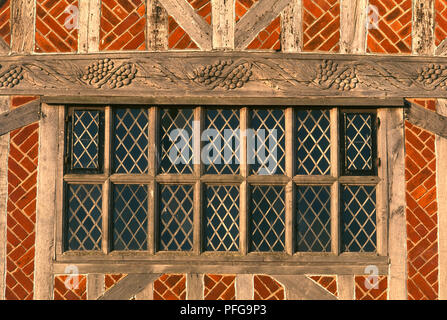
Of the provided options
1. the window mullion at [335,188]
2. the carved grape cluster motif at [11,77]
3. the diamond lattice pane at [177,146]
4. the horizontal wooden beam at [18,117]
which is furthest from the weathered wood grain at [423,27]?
the carved grape cluster motif at [11,77]

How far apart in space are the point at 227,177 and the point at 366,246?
1675mm

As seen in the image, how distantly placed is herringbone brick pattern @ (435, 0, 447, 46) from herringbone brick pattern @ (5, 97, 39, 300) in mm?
4518

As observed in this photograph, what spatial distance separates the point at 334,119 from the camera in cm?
488

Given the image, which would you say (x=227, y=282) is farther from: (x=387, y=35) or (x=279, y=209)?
(x=387, y=35)

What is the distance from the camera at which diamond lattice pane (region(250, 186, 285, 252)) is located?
4820mm

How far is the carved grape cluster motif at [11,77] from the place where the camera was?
487 cm

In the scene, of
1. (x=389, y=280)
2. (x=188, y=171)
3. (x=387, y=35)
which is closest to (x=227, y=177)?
(x=188, y=171)

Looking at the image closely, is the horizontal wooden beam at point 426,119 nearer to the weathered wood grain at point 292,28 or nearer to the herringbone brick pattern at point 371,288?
the weathered wood grain at point 292,28

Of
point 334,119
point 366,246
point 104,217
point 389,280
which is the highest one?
point 334,119

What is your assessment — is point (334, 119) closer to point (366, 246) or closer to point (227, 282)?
point (366, 246)

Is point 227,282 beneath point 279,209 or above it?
beneath

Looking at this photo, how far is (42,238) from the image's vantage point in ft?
15.7

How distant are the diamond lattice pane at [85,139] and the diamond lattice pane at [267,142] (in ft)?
5.50

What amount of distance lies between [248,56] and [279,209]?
1697mm
